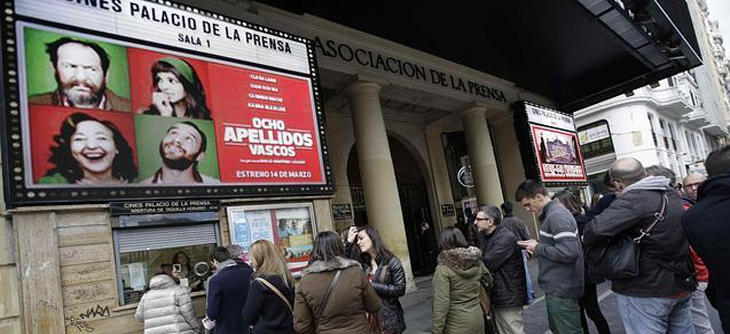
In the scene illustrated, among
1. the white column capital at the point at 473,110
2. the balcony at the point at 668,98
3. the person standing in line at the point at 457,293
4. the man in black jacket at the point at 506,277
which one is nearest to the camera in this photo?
the person standing in line at the point at 457,293

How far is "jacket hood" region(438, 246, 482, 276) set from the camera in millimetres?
3617

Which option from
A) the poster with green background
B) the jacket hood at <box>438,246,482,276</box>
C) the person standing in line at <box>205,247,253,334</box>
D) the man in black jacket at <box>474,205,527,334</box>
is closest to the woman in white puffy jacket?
the person standing in line at <box>205,247,253,334</box>

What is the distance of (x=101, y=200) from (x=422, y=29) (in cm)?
681

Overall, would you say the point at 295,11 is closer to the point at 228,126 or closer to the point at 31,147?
the point at 228,126

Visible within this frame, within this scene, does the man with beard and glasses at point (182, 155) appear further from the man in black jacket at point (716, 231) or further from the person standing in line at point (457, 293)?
the man in black jacket at point (716, 231)

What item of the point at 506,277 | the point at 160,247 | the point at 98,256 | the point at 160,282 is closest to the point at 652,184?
the point at 506,277

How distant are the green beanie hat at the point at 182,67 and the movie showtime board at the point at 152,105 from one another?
1 centimetres

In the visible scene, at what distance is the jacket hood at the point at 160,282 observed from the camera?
175 inches

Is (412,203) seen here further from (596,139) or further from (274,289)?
(596,139)

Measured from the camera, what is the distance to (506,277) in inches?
163

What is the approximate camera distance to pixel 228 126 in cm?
570

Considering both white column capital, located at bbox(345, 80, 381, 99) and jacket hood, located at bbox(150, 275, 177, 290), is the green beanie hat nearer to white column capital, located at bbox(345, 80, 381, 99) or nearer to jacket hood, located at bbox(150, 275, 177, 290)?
jacket hood, located at bbox(150, 275, 177, 290)

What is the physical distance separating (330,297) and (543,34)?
9141 millimetres

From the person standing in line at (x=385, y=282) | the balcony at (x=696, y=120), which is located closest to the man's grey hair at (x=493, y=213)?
the person standing in line at (x=385, y=282)
